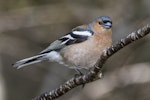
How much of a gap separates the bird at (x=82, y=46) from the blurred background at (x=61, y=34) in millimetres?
2199

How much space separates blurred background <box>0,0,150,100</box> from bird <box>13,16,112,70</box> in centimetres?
220

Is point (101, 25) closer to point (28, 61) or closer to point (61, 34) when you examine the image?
point (28, 61)

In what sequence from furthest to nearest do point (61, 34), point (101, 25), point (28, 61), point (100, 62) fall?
point (61, 34) < point (101, 25) < point (28, 61) < point (100, 62)

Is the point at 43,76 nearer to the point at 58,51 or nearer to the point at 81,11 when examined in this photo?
the point at 81,11

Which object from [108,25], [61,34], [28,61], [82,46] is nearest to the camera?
[28,61]

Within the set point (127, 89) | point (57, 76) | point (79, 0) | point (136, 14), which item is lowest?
point (127, 89)

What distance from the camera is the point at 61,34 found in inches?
383

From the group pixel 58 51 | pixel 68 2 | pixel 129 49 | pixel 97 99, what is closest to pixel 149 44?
pixel 129 49

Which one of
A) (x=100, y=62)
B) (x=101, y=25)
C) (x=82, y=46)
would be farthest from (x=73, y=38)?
(x=100, y=62)

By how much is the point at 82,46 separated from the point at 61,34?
3422 millimetres

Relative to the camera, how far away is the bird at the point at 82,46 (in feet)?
20.5

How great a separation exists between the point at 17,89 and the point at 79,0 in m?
2.48

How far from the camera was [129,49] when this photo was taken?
363 inches

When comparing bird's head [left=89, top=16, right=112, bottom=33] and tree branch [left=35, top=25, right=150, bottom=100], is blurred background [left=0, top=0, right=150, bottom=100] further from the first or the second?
tree branch [left=35, top=25, right=150, bottom=100]
